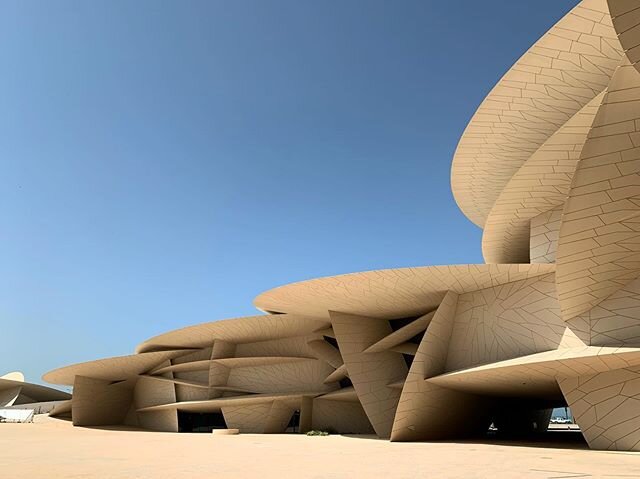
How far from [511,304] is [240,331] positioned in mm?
18234

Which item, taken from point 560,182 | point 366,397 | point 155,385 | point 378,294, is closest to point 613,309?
point 560,182

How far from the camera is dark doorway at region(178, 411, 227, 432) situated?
36.4 metres

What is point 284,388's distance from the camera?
32719mm

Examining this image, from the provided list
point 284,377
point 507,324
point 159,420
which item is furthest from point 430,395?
point 159,420

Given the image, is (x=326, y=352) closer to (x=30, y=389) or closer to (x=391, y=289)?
(x=391, y=289)

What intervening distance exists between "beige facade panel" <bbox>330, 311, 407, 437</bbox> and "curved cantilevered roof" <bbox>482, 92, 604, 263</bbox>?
808 centimetres

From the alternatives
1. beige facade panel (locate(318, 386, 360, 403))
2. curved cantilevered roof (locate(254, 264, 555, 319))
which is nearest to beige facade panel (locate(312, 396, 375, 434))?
beige facade panel (locate(318, 386, 360, 403))

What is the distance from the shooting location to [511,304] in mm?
19266

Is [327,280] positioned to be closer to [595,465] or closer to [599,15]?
[595,465]

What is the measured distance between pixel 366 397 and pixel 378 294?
5.79 meters

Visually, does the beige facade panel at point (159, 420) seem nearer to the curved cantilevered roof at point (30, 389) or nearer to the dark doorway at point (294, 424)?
the dark doorway at point (294, 424)

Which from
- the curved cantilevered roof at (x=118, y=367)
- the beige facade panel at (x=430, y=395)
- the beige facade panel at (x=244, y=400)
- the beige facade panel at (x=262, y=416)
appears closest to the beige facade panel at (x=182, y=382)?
the curved cantilevered roof at (x=118, y=367)

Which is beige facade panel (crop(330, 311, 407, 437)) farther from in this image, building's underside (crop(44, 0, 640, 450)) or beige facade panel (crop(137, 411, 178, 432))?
beige facade panel (crop(137, 411, 178, 432))

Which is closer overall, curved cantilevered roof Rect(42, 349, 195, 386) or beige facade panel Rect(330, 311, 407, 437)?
beige facade panel Rect(330, 311, 407, 437)
